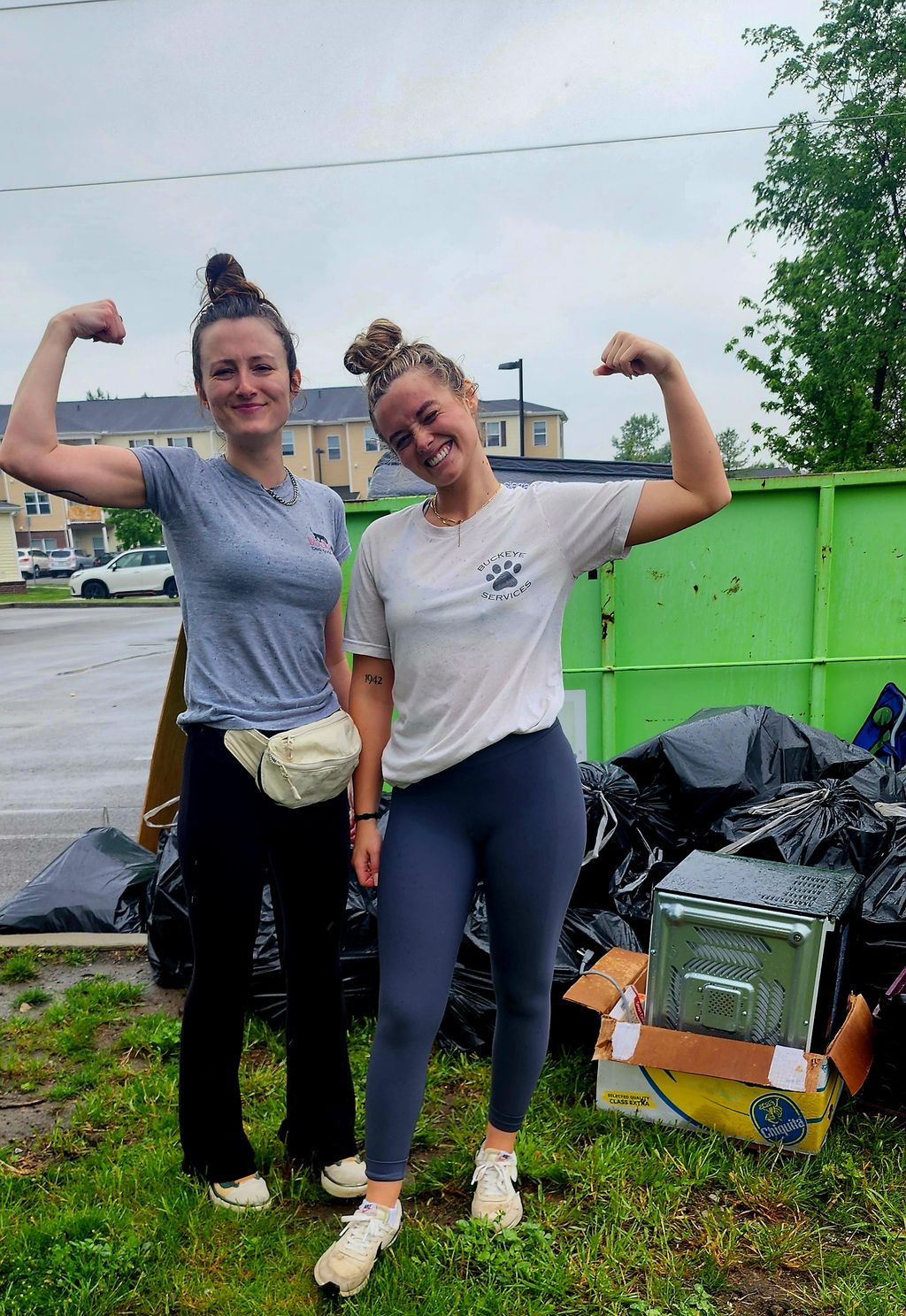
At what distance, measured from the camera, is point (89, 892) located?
Answer: 3.90 m

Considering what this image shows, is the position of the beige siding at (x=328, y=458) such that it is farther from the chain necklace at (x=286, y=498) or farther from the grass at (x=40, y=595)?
the chain necklace at (x=286, y=498)

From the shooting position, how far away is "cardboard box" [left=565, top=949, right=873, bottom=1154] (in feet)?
7.25

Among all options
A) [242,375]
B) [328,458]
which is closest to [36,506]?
[328,458]

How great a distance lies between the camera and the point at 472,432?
1.91 metres

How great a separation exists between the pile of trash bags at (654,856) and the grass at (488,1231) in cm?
39

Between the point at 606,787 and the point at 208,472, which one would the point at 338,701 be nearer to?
the point at 208,472

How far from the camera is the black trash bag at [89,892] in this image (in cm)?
381

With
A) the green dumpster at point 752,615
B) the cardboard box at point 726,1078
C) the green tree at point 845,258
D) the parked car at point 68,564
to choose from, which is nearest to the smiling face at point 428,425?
the cardboard box at point 726,1078

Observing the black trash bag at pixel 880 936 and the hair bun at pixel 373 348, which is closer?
the hair bun at pixel 373 348

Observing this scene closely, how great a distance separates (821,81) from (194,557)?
57.1ft

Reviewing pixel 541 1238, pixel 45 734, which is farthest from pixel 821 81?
pixel 541 1238

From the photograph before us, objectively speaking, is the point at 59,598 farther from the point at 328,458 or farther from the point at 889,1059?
the point at 889,1059

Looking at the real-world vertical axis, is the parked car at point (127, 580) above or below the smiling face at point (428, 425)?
below

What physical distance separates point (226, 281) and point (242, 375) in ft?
0.79
